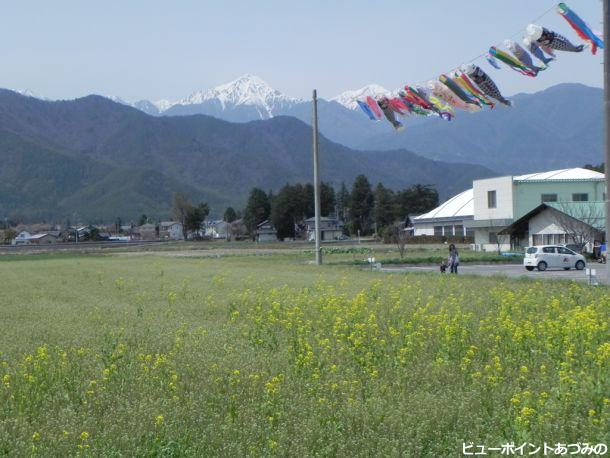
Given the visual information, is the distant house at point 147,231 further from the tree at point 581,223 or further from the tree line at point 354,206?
the tree at point 581,223

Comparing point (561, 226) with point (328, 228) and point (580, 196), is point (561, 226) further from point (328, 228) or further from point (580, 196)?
point (328, 228)

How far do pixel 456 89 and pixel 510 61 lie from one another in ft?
7.63

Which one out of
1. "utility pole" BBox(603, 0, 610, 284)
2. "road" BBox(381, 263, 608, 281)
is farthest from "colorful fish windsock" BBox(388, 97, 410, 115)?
"utility pole" BBox(603, 0, 610, 284)

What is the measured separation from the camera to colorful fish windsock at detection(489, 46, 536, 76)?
1825 centimetres

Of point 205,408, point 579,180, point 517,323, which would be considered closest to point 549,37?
point 517,323

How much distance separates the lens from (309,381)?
25.2 feet

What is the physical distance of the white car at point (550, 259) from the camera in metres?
35.2

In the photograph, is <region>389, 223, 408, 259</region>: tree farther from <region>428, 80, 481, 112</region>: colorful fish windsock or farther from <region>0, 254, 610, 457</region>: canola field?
<region>0, 254, 610, 457</region>: canola field

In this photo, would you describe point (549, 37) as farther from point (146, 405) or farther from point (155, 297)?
point (146, 405)

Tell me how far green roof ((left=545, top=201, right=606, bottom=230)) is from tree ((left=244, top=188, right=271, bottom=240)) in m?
83.9

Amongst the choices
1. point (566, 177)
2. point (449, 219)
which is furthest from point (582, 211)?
point (449, 219)

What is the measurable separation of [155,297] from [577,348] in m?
11.3

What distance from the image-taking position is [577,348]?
28.7 feet

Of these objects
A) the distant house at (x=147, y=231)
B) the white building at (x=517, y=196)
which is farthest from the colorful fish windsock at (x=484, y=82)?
the distant house at (x=147, y=231)
